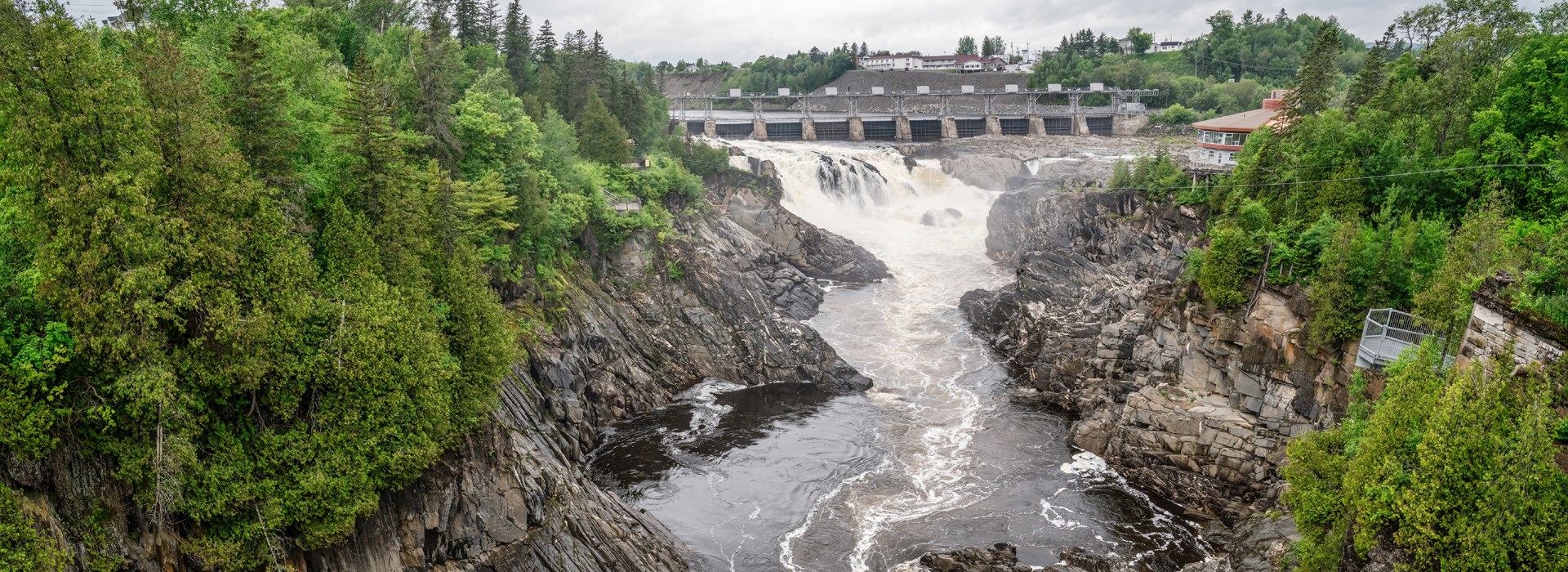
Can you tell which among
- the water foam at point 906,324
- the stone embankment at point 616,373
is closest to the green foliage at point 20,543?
the stone embankment at point 616,373

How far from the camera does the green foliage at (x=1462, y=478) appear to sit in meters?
18.6

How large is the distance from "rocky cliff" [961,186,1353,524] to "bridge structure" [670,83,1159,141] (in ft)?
181

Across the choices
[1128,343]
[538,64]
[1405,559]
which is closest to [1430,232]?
[1128,343]

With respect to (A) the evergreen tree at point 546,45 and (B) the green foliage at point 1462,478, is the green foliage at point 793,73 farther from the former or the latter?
(B) the green foliage at point 1462,478

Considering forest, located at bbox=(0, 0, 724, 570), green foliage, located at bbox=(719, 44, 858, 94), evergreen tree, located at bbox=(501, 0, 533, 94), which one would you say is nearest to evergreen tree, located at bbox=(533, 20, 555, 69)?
evergreen tree, located at bbox=(501, 0, 533, 94)

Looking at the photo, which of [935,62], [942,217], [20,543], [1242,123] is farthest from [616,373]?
[935,62]

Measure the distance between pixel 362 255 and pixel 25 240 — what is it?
712 centimetres

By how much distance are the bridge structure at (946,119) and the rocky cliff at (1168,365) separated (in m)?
55.1

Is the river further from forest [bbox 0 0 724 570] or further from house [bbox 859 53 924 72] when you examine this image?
house [bbox 859 53 924 72]

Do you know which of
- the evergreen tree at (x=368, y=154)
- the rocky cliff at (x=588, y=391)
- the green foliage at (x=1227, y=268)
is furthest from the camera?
the green foliage at (x=1227, y=268)

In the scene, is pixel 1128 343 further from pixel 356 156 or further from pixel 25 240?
pixel 25 240

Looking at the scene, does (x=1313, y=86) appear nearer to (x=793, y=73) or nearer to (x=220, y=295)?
(x=220, y=295)

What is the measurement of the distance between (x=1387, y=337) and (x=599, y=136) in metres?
44.6

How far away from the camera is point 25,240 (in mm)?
17766
